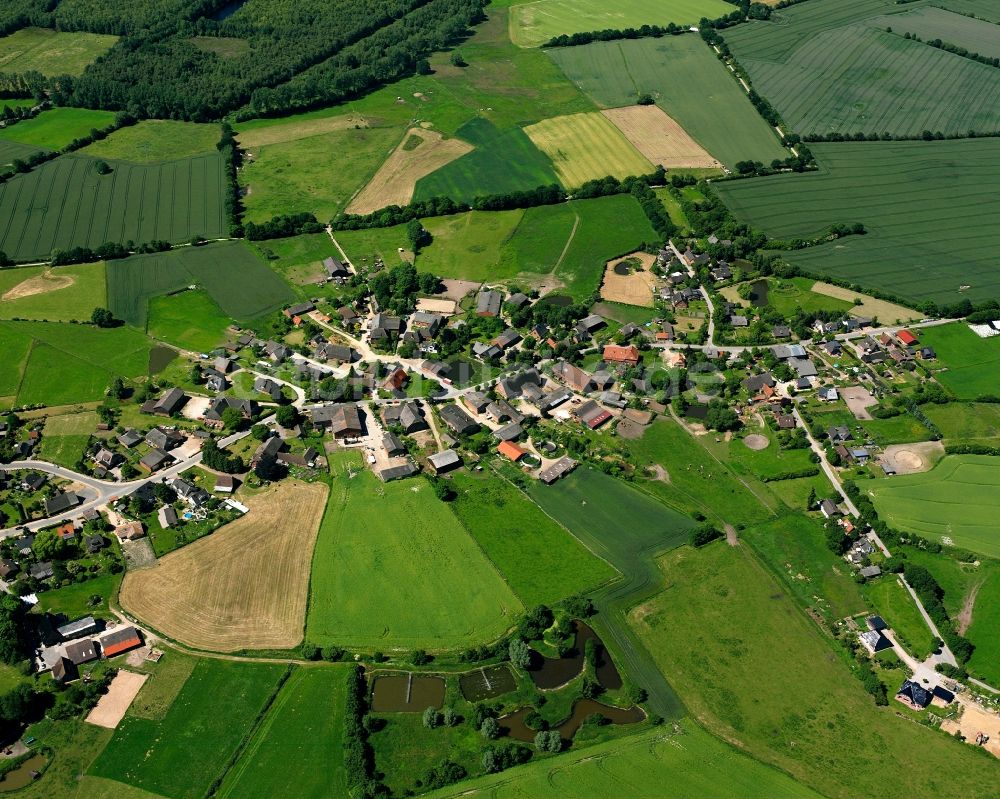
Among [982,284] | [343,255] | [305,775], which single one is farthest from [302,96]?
[305,775]

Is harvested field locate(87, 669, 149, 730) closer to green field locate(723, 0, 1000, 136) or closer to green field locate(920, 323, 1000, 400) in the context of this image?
green field locate(920, 323, 1000, 400)

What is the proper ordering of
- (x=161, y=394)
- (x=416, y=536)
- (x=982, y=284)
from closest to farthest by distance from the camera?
(x=416, y=536), (x=161, y=394), (x=982, y=284)

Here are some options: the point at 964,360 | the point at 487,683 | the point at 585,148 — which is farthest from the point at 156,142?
the point at 964,360

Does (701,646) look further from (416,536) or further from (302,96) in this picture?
(302,96)

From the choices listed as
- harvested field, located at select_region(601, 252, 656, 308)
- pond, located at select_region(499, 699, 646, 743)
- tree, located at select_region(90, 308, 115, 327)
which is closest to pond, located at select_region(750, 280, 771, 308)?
harvested field, located at select_region(601, 252, 656, 308)

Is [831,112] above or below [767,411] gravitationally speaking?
above

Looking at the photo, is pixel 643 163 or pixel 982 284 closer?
pixel 982 284

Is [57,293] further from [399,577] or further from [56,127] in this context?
[399,577]
